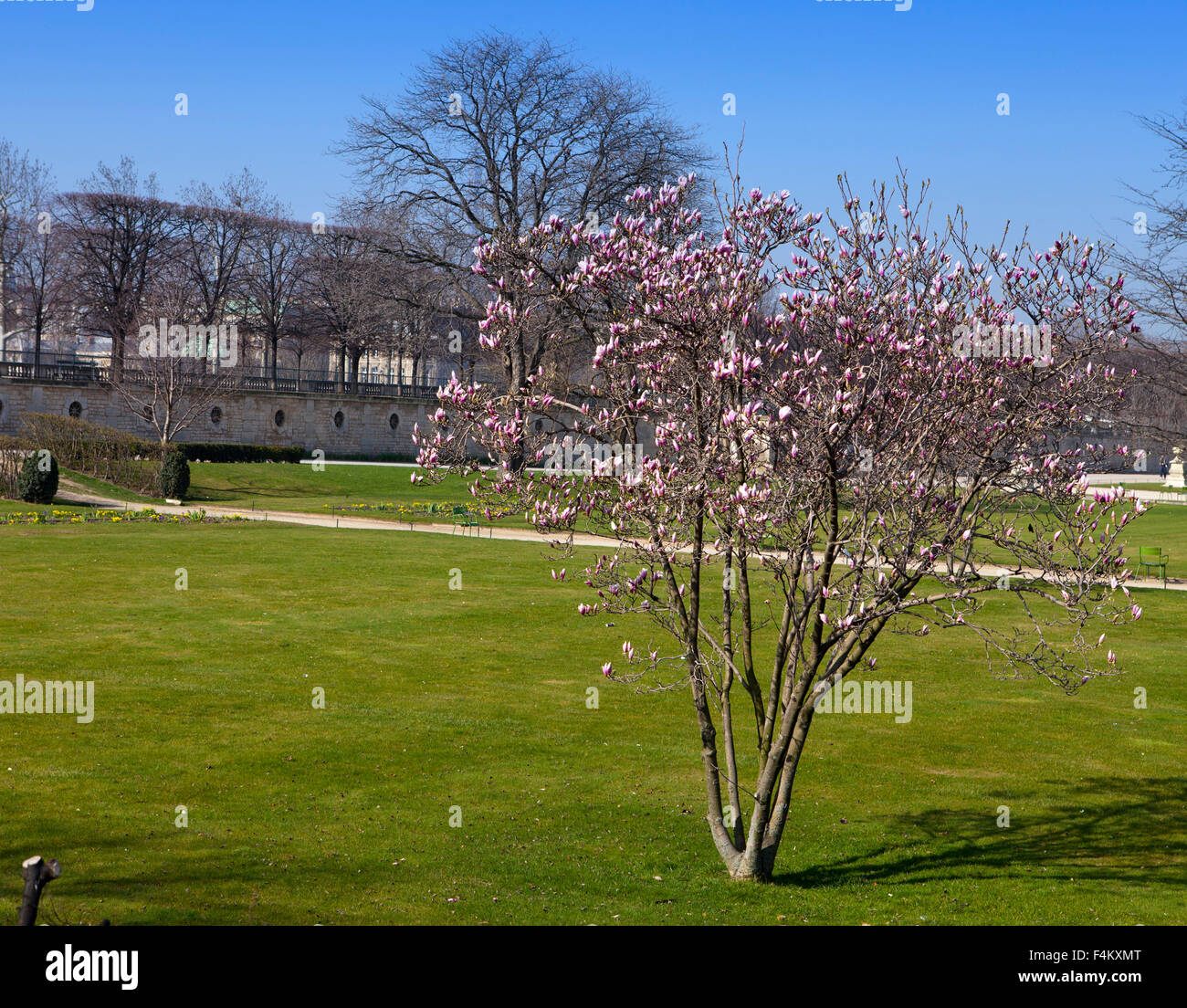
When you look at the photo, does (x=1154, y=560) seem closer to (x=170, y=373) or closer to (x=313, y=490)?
(x=313, y=490)

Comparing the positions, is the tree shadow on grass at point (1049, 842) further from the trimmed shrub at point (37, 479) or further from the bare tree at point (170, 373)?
the bare tree at point (170, 373)

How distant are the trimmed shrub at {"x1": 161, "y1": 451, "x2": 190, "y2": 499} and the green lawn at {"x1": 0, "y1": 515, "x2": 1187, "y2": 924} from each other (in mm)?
18608

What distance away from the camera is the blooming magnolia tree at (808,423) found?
793cm

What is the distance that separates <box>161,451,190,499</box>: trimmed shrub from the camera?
127 ft

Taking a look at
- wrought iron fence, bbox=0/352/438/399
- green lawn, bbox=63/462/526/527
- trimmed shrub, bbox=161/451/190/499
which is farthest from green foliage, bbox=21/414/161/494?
wrought iron fence, bbox=0/352/438/399

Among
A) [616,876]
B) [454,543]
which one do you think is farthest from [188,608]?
[616,876]

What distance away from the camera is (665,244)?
9375 millimetres

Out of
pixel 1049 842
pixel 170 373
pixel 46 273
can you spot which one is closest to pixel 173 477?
pixel 170 373

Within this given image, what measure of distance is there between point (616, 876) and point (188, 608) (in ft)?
41.2

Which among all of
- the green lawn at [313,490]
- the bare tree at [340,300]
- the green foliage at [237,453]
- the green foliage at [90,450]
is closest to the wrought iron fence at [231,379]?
the bare tree at [340,300]

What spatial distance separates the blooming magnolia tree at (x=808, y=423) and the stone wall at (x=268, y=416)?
4341 centimetres
